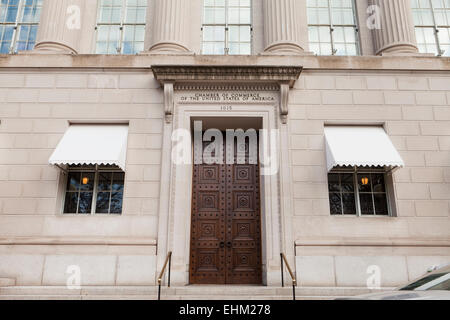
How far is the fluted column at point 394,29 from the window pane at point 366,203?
5001 mm

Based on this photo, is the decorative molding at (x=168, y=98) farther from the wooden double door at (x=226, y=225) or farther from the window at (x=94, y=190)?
the window at (x=94, y=190)

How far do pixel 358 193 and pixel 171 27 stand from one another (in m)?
8.39

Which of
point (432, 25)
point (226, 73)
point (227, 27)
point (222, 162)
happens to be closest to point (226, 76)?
point (226, 73)

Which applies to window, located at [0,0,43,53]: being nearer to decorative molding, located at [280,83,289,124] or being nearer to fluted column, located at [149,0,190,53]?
fluted column, located at [149,0,190,53]

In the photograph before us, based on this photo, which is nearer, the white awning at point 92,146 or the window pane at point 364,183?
the white awning at point 92,146

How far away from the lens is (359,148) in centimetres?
1047

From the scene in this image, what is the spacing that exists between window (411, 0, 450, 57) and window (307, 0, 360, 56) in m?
2.44

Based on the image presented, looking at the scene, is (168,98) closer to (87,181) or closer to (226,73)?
(226,73)

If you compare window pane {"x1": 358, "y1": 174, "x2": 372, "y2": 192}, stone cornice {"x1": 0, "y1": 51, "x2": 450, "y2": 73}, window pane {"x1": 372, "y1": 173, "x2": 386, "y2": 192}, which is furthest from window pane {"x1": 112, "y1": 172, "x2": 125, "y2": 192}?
window pane {"x1": 372, "y1": 173, "x2": 386, "y2": 192}

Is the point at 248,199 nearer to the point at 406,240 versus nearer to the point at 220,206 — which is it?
the point at 220,206

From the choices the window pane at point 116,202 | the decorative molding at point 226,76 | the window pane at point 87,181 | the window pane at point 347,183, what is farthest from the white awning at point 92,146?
the window pane at point 347,183

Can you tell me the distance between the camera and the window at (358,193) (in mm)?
10906

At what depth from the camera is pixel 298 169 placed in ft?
35.4
